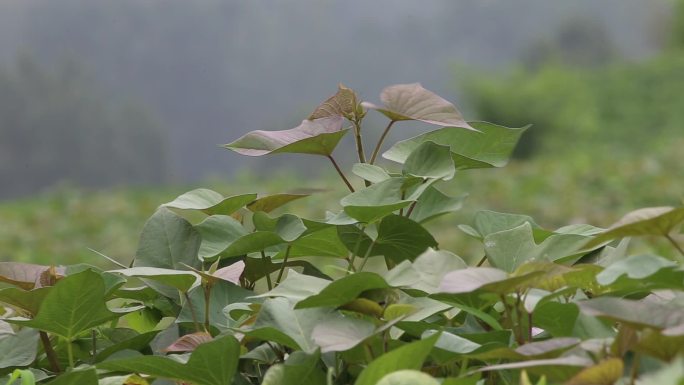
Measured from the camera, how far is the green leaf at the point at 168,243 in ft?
1.82

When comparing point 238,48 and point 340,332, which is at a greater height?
point 340,332

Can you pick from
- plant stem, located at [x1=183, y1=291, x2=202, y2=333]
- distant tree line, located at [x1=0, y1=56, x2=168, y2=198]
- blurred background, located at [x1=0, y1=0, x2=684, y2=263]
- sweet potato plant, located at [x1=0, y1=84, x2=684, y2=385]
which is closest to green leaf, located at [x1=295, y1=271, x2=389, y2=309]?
sweet potato plant, located at [x1=0, y1=84, x2=684, y2=385]

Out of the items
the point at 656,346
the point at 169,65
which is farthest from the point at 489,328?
the point at 169,65

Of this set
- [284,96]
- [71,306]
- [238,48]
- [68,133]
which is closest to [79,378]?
[71,306]

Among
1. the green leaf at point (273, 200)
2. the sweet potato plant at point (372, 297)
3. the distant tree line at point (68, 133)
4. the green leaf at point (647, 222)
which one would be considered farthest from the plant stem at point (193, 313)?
the distant tree line at point (68, 133)

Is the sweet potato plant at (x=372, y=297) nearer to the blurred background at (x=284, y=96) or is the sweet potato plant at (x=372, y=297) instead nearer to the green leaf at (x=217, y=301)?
the green leaf at (x=217, y=301)

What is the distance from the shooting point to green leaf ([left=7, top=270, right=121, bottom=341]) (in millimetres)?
471

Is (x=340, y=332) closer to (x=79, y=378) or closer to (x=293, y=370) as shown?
(x=293, y=370)

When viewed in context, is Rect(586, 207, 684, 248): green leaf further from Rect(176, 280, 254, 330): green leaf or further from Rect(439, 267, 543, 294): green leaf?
Rect(176, 280, 254, 330): green leaf

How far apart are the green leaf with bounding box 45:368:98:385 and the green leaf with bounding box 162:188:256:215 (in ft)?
0.47

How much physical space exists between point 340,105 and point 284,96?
70.2ft

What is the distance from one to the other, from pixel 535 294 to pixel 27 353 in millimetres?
292

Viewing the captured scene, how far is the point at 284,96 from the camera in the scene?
21766 millimetres

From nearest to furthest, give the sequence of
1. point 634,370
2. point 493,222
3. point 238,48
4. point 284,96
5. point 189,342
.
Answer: point 634,370
point 189,342
point 493,222
point 238,48
point 284,96
